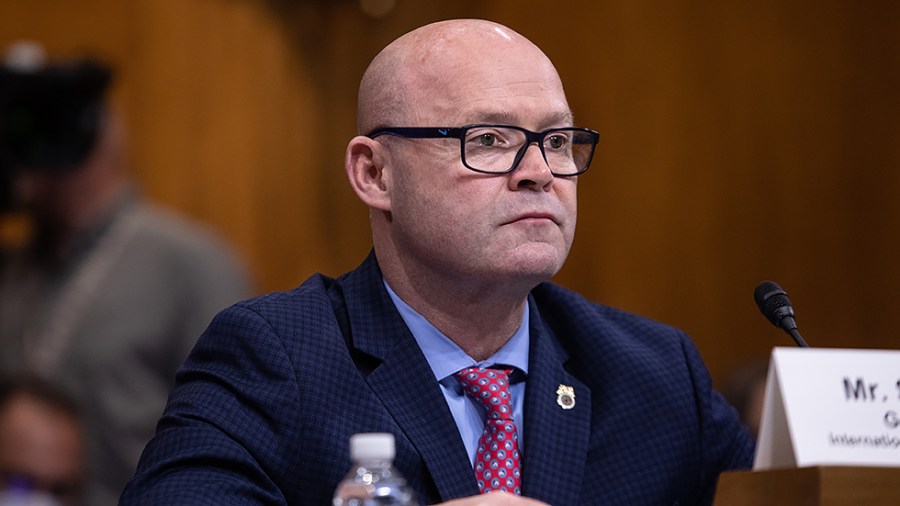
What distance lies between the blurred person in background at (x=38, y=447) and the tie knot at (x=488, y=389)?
149 centimetres

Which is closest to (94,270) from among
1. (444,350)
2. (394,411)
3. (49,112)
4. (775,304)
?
(49,112)

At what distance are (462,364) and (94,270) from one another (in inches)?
91.4

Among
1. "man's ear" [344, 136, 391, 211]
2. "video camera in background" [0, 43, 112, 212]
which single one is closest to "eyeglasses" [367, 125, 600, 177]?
"man's ear" [344, 136, 391, 211]

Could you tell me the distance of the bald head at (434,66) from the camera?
239 centimetres

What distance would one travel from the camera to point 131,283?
14.4ft

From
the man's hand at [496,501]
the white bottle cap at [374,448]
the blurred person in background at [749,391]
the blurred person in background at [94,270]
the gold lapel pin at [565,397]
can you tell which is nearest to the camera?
the white bottle cap at [374,448]

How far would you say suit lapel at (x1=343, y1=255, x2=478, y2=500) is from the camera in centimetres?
222

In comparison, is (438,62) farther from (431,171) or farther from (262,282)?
(262,282)

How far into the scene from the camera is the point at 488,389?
A: 2.37 metres

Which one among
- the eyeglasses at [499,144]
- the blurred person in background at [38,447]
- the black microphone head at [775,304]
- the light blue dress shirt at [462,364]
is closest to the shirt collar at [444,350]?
the light blue dress shirt at [462,364]

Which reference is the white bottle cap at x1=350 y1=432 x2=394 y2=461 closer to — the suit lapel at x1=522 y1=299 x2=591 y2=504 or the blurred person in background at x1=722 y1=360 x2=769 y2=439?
the suit lapel at x1=522 y1=299 x2=591 y2=504

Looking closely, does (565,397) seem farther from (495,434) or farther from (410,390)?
(410,390)

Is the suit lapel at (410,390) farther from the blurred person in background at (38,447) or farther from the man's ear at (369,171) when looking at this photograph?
the blurred person in background at (38,447)

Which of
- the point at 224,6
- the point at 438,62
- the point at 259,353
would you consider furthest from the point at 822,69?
the point at 259,353
